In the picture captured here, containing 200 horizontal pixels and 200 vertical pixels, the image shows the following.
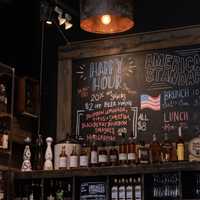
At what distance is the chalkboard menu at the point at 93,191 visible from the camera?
5.50 meters

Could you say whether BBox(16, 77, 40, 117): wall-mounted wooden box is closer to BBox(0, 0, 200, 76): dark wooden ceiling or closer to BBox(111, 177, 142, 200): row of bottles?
BBox(0, 0, 200, 76): dark wooden ceiling

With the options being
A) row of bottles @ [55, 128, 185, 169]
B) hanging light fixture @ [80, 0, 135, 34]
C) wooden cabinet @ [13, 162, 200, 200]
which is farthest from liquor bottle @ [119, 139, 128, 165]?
hanging light fixture @ [80, 0, 135, 34]

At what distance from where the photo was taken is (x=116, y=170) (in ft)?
17.6

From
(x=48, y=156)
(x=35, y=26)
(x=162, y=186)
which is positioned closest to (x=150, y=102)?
(x=162, y=186)

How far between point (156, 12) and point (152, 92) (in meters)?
0.86

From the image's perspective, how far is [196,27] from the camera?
571cm

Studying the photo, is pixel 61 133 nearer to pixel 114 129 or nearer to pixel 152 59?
pixel 114 129

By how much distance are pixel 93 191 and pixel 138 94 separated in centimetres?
109

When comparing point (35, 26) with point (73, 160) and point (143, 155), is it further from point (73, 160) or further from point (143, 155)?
point (143, 155)

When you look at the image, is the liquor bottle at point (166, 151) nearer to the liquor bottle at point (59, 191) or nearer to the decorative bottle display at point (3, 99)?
the liquor bottle at point (59, 191)

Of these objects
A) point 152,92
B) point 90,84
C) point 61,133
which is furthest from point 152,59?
point 61,133

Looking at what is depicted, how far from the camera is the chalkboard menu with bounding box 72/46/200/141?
563cm

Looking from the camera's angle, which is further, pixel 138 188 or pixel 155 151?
pixel 155 151

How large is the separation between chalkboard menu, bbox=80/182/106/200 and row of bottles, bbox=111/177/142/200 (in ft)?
0.34
